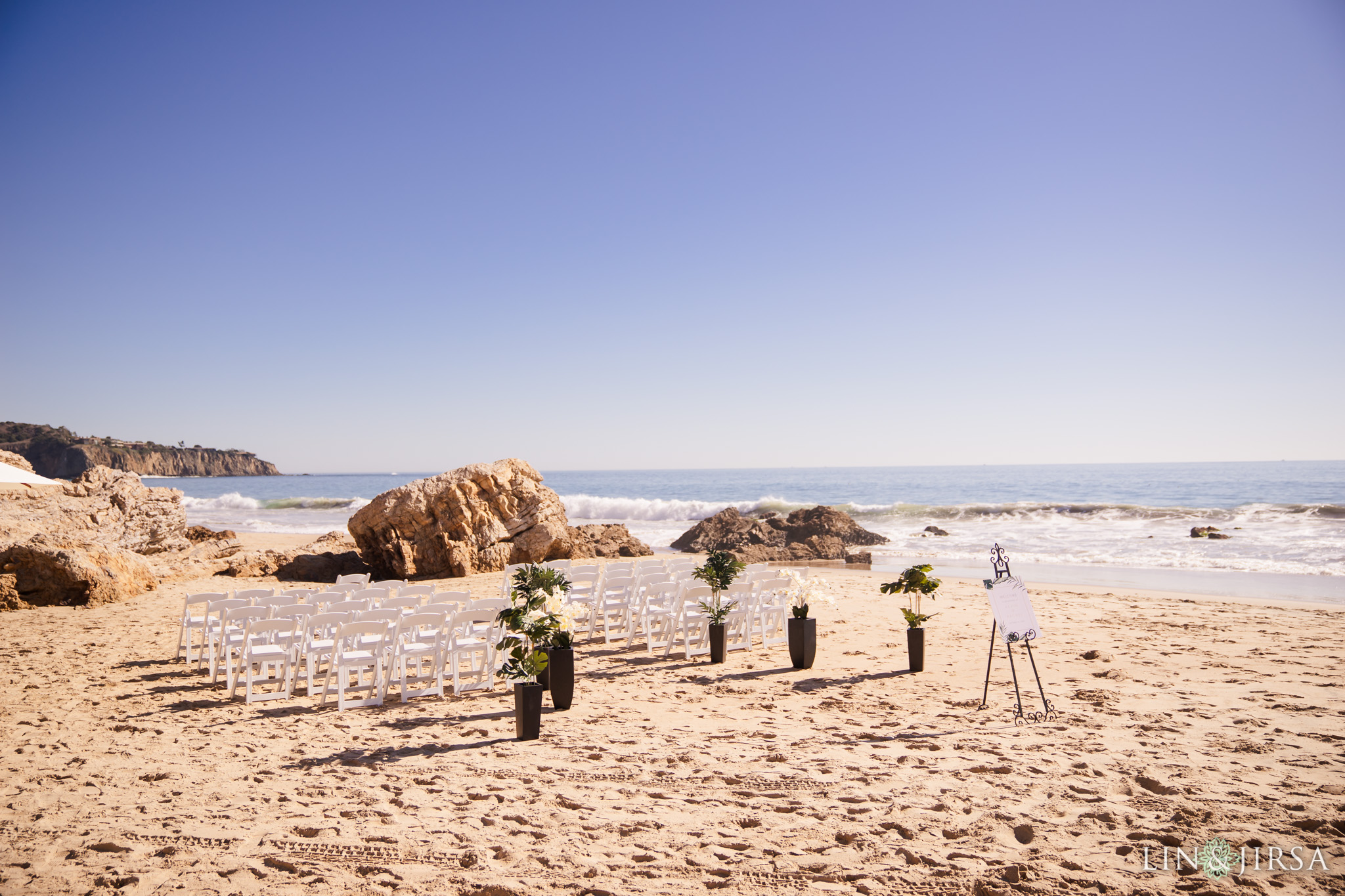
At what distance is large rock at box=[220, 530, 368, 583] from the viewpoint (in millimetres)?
14172

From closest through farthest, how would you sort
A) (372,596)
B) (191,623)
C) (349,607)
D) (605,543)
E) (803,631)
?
1. (349,607)
2. (803,631)
3. (191,623)
4. (372,596)
5. (605,543)

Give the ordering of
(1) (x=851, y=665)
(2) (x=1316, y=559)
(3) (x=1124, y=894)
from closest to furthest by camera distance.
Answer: (3) (x=1124, y=894) < (1) (x=851, y=665) < (2) (x=1316, y=559)

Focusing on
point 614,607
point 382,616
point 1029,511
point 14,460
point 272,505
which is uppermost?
point 14,460

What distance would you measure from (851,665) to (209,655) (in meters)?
6.47

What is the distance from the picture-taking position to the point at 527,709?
5258 mm

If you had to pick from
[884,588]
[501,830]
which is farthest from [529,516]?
[501,830]

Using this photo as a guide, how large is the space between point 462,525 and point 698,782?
36.7 feet

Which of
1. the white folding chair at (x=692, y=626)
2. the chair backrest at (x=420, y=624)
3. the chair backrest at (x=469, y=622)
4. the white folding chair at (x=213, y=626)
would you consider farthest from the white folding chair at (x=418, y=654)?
the white folding chair at (x=692, y=626)

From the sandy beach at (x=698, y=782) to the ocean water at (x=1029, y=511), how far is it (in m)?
10.4

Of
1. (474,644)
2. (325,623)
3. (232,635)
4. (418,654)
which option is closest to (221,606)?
(232,635)

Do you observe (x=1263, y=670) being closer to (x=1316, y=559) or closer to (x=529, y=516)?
(x=529, y=516)

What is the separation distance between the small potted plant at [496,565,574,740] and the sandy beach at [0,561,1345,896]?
0.24 metres

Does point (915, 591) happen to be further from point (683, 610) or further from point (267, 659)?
point (267, 659)

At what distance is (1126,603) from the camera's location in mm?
11398
